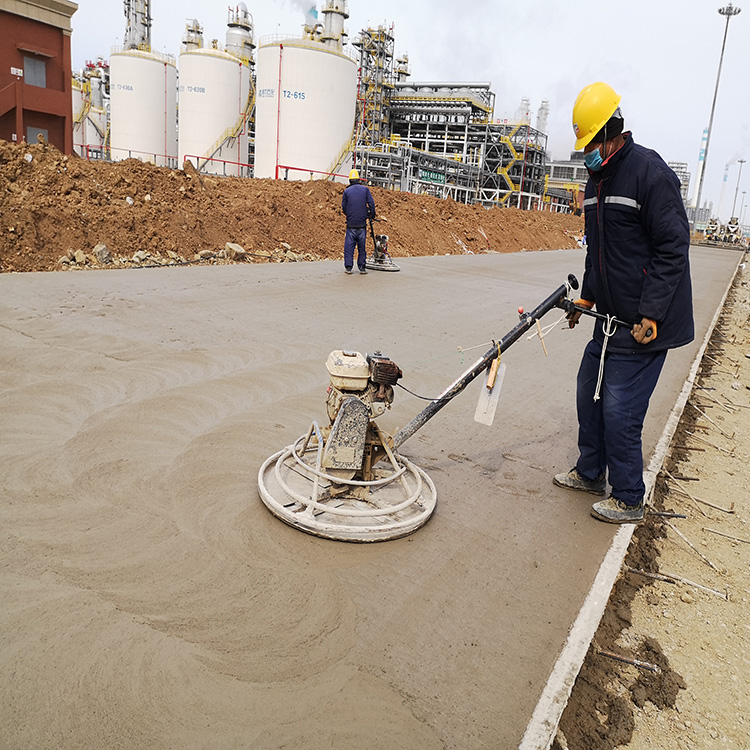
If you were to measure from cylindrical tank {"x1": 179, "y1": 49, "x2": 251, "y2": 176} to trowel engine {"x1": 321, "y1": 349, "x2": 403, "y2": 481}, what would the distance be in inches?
1306

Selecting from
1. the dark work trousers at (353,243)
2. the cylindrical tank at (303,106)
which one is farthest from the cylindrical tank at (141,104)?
the dark work trousers at (353,243)

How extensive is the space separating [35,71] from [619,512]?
77.5ft

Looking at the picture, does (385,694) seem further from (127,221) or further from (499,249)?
(499,249)

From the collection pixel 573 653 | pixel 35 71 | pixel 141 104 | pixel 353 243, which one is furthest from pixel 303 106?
pixel 573 653

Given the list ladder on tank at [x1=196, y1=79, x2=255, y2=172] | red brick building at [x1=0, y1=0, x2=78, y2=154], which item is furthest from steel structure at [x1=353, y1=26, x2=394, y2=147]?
red brick building at [x1=0, y1=0, x2=78, y2=154]

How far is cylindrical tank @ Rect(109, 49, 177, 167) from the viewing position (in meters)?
35.9

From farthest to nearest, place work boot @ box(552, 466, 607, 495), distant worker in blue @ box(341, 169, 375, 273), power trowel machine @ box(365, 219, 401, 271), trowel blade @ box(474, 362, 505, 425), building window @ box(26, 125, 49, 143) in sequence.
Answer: building window @ box(26, 125, 49, 143)
power trowel machine @ box(365, 219, 401, 271)
distant worker in blue @ box(341, 169, 375, 273)
work boot @ box(552, 466, 607, 495)
trowel blade @ box(474, 362, 505, 425)

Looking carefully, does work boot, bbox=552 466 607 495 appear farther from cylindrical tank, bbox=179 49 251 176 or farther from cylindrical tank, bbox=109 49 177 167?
cylindrical tank, bbox=109 49 177 167

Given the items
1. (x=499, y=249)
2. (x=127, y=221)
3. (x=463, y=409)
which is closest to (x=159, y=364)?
(x=463, y=409)

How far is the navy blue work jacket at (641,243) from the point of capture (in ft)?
10.1

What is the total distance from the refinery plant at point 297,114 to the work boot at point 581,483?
68.5 ft

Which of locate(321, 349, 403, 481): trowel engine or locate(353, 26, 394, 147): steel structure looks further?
locate(353, 26, 394, 147): steel structure

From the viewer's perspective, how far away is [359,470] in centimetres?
332

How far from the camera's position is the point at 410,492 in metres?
3.38
